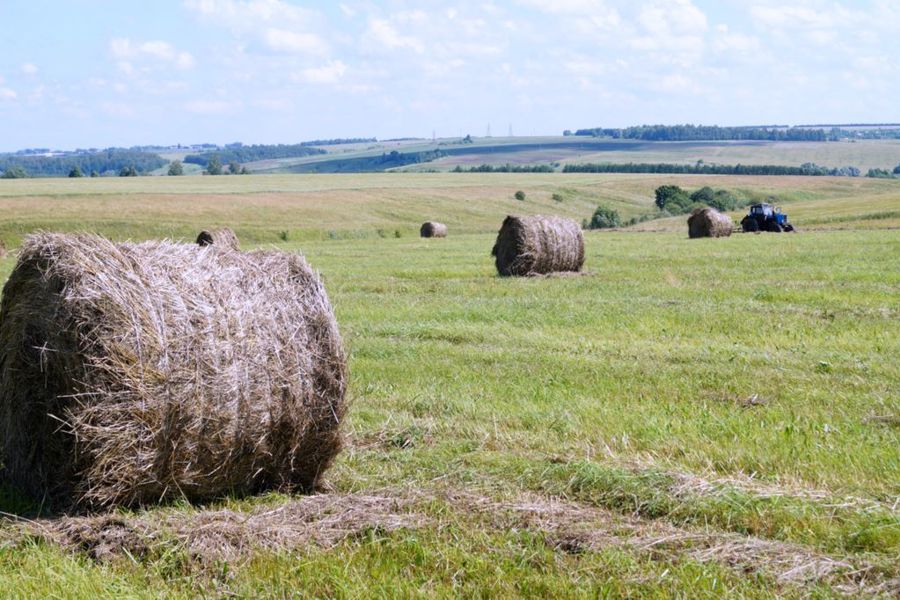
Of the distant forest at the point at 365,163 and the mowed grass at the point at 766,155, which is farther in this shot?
the distant forest at the point at 365,163

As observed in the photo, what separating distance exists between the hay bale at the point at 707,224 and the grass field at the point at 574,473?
68.5ft

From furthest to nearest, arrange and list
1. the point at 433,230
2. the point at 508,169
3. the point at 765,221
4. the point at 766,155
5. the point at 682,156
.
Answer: the point at 682,156 → the point at 766,155 → the point at 508,169 → the point at 433,230 → the point at 765,221

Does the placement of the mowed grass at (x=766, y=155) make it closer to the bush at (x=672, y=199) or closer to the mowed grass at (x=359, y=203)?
the mowed grass at (x=359, y=203)

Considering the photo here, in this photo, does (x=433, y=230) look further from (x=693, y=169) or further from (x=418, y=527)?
(x=693, y=169)

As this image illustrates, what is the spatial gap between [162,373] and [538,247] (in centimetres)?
1676

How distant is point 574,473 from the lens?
6.85m

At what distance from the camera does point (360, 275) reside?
76.8 feet

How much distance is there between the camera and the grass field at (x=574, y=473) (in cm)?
534

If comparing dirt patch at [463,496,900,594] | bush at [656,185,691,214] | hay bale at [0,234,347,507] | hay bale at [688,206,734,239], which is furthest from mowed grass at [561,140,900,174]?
dirt patch at [463,496,900,594]

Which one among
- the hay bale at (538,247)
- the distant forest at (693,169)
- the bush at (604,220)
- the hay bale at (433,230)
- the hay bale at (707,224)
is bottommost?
the bush at (604,220)

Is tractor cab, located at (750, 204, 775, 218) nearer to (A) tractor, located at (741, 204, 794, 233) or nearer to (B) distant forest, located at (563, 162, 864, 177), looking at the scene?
(A) tractor, located at (741, 204, 794, 233)

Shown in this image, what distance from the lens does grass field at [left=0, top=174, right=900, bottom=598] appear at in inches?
210

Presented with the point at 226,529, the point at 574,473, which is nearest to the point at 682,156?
the point at 574,473

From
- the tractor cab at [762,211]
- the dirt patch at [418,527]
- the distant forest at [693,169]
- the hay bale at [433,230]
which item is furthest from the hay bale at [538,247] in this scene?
the distant forest at [693,169]
